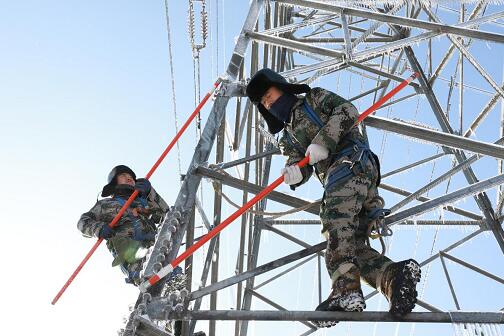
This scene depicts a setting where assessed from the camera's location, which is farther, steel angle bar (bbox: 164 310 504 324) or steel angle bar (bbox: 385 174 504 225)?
steel angle bar (bbox: 385 174 504 225)

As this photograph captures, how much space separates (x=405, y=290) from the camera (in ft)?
11.6

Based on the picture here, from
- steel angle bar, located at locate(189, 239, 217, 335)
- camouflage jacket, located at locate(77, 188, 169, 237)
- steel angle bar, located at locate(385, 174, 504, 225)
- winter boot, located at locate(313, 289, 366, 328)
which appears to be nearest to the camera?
winter boot, located at locate(313, 289, 366, 328)

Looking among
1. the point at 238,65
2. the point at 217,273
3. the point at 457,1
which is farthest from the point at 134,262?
the point at 457,1

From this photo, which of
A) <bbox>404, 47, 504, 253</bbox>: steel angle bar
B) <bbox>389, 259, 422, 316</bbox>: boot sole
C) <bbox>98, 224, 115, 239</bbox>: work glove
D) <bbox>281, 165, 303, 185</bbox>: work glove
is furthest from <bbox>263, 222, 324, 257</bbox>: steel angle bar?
<bbox>389, 259, 422, 316</bbox>: boot sole

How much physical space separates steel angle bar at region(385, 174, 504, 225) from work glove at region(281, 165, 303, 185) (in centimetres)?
80

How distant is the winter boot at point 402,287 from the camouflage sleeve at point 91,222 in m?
3.01

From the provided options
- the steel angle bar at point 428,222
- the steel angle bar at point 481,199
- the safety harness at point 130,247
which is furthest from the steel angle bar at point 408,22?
the safety harness at point 130,247

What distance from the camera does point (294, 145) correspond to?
4633mm

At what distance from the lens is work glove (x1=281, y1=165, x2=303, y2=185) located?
13.5ft

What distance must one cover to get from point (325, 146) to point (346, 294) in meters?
0.97

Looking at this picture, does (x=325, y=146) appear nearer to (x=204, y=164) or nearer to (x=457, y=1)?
(x=204, y=164)

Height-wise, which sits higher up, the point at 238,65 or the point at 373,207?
the point at 238,65

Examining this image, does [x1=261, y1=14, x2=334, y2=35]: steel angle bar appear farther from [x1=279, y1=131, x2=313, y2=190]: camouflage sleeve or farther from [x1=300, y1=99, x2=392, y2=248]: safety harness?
[x1=300, y1=99, x2=392, y2=248]: safety harness

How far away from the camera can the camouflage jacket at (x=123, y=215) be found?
5.83 m
